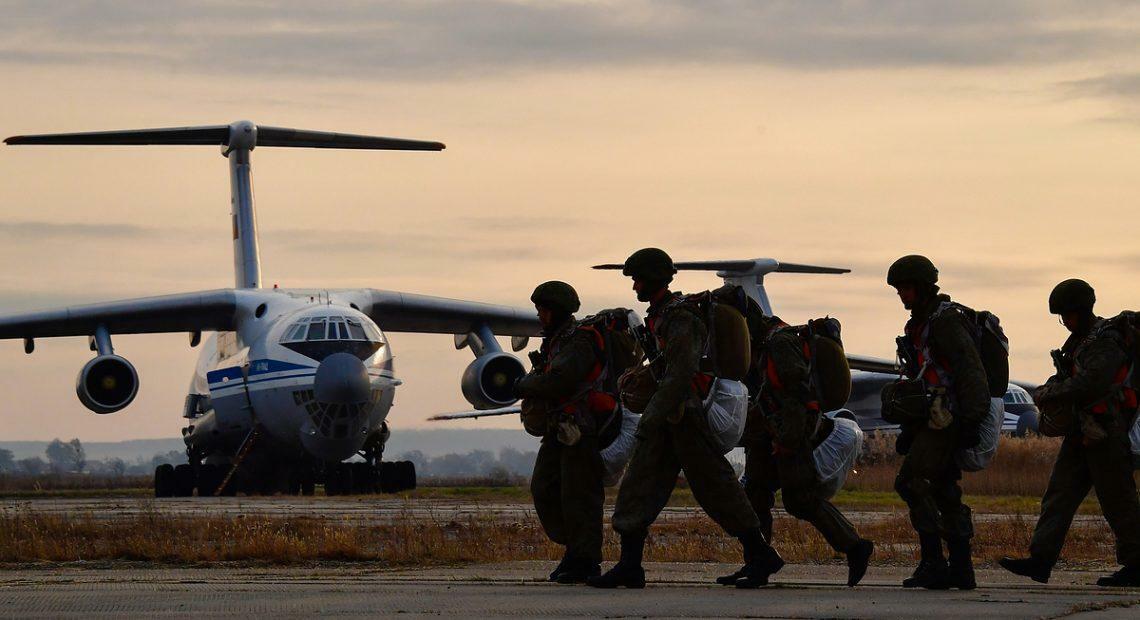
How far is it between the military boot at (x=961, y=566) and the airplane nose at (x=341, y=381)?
1663 cm

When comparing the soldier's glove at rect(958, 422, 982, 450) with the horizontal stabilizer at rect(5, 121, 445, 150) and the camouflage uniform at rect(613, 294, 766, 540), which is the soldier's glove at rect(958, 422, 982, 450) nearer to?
the camouflage uniform at rect(613, 294, 766, 540)

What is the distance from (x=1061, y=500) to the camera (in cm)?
942

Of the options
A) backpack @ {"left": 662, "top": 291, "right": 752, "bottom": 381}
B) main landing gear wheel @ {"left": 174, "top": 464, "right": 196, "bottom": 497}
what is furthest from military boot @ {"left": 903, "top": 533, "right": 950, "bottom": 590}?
main landing gear wheel @ {"left": 174, "top": 464, "right": 196, "bottom": 497}

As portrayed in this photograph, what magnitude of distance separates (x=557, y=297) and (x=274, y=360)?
16.8 meters

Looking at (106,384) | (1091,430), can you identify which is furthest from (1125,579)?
(106,384)

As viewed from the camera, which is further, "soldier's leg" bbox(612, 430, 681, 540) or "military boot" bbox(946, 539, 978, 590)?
"soldier's leg" bbox(612, 430, 681, 540)

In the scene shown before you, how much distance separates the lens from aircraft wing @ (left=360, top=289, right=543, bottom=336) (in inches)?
1161

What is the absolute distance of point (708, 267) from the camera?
40750 millimetres

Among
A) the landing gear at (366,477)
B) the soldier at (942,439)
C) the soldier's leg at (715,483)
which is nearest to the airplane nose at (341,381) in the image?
the landing gear at (366,477)

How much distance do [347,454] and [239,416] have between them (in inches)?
77.2

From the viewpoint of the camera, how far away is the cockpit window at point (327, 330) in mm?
25547

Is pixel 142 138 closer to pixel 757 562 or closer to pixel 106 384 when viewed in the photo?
pixel 106 384

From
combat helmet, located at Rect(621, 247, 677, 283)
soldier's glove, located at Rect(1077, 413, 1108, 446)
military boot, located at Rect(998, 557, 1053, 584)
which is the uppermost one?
combat helmet, located at Rect(621, 247, 677, 283)

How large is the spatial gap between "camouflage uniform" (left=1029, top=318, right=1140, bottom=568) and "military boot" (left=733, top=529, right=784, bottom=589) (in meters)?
1.46
